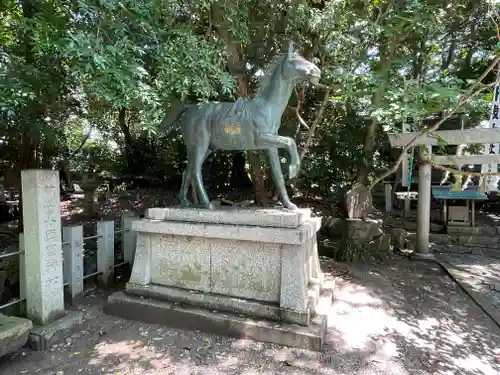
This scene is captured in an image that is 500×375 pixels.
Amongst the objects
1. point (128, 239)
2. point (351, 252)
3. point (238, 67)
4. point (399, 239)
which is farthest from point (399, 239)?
point (128, 239)

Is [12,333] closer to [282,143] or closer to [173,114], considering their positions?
[173,114]

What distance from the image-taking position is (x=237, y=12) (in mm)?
4441

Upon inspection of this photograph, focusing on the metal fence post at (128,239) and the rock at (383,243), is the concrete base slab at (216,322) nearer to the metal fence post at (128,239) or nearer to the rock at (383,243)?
the metal fence post at (128,239)

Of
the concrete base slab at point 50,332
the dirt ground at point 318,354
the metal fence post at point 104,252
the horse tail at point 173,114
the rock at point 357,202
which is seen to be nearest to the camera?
the dirt ground at point 318,354

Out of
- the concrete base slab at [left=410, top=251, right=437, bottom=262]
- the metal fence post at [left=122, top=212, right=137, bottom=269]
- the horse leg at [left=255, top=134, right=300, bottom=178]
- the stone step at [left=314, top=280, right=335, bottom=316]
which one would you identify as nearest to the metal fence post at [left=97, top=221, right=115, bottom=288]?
the metal fence post at [left=122, top=212, right=137, bottom=269]

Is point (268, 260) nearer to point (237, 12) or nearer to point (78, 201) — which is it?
point (237, 12)

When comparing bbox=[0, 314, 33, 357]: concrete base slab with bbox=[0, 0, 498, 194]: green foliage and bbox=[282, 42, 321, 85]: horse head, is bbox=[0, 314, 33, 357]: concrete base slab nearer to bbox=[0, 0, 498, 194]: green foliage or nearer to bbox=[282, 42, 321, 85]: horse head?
bbox=[0, 0, 498, 194]: green foliage

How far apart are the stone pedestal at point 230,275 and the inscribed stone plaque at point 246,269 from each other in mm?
10

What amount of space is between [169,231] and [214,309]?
1.00 meters

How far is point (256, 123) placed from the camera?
354cm

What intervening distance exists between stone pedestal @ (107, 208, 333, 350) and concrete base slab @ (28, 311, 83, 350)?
1.46 feet

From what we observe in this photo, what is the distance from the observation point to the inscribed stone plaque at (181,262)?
11.9 feet

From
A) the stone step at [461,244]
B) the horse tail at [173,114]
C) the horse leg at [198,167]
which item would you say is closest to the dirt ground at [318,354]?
the horse leg at [198,167]

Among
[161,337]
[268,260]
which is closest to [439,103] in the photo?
[268,260]
